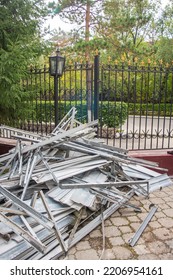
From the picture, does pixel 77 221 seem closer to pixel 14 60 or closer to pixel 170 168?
pixel 170 168

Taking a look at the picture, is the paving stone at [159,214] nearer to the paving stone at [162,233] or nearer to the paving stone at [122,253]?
the paving stone at [162,233]

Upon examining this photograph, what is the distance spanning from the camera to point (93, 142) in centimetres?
414

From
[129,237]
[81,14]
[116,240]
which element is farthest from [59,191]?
[81,14]

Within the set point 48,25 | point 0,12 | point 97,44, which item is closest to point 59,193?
point 0,12

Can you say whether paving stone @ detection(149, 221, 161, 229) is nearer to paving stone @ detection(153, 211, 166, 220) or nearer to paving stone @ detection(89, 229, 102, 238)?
paving stone @ detection(153, 211, 166, 220)

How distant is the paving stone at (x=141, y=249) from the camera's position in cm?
262

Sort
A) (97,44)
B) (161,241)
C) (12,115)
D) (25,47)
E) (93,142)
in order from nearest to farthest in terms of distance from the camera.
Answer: (161,241) → (93,142) → (25,47) → (12,115) → (97,44)

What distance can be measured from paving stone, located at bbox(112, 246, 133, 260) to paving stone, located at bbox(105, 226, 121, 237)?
25cm

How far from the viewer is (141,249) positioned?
2.67 metres

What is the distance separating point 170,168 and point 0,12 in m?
4.46

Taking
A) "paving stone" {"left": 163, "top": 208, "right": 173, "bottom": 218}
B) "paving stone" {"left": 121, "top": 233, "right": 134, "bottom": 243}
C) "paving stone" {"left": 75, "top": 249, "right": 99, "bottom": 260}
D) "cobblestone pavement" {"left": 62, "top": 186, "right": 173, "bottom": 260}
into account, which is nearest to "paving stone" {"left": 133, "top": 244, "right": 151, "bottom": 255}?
"cobblestone pavement" {"left": 62, "top": 186, "right": 173, "bottom": 260}

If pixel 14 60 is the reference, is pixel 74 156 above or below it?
below

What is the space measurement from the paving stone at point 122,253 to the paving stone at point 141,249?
83mm

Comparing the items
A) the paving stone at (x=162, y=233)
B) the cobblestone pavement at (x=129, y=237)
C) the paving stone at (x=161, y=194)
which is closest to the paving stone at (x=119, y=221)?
the cobblestone pavement at (x=129, y=237)
